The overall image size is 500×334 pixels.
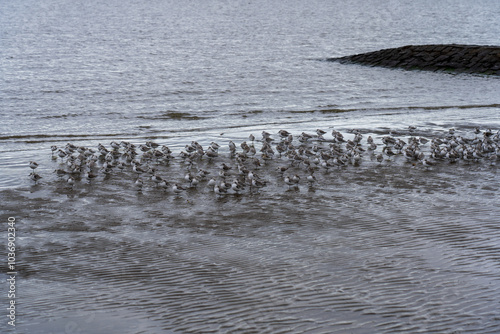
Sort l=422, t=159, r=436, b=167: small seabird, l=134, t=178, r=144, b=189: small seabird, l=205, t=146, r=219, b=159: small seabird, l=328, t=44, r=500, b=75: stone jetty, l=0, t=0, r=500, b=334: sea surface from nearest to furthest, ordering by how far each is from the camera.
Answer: l=0, t=0, r=500, b=334: sea surface
l=134, t=178, r=144, b=189: small seabird
l=422, t=159, r=436, b=167: small seabird
l=205, t=146, r=219, b=159: small seabird
l=328, t=44, r=500, b=75: stone jetty

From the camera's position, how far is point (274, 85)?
38281 mm

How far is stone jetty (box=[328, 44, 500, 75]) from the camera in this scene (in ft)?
136

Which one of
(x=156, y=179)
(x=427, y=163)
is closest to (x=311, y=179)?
(x=427, y=163)

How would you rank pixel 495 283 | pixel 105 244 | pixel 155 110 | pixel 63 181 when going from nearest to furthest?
pixel 495 283 < pixel 105 244 < pixel 63 181 < pixel 155 110

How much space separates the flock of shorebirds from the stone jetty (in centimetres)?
2250

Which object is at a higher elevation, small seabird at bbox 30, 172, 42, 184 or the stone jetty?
the stone jetty

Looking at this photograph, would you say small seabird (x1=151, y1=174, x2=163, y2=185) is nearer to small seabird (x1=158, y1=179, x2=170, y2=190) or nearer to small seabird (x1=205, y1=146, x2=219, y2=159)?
small seabird (x1=158, y1=179, x2=170, y2=190)

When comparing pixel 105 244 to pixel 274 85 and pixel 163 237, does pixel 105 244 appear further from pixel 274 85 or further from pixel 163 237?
pixel 274 85

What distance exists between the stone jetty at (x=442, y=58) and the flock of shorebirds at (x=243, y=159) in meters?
22.5

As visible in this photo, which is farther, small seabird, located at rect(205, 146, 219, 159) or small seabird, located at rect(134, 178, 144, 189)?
small seabird, located at rect(205, 146, 219, 159)

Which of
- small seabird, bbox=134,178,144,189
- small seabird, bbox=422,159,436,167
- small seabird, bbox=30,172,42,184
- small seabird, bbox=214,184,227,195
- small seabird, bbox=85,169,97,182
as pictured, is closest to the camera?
small seabird, bbox=214,184,227,195

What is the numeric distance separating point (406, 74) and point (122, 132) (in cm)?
2492

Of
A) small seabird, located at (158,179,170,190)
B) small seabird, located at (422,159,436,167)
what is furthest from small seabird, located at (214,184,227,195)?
small seabird, located at (422,159,436,167)

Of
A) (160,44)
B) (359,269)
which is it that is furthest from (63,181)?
(160,44)
